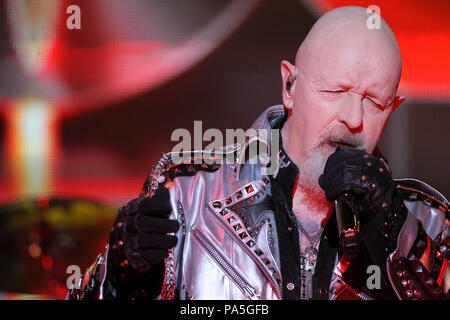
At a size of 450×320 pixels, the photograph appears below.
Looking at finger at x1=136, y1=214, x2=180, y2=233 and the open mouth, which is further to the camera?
the open mouth

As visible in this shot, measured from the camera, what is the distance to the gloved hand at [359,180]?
1.08 metres

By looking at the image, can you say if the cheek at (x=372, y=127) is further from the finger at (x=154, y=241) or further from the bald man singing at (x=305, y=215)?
the finger at (x=154, y=241)

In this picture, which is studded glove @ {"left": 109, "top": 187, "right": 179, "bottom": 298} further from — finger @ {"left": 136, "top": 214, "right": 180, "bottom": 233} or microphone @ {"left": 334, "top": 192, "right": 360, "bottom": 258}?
microphone @ {"left": 334, "top": 192, "right": 360, "bottom": 258}

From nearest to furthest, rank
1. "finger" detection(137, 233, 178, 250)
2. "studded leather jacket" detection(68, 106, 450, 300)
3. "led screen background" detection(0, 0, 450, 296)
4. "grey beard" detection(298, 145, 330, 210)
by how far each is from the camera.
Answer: "finger" detection(137, 233, 178, 250) < "studded leather jacket" detection(68, 106, 450, 300) < "grey beard" detection(298, 145, 330, 210) < "led screen background" detection(0, 0, 450, 296)

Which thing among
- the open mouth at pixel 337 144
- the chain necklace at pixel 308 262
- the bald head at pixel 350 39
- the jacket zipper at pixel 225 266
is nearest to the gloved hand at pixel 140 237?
the jacket zipper at pixel 225 266

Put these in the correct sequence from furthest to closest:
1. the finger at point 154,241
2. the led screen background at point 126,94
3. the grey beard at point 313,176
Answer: the led screen background at point 126,94
the grey beard at point 313,176
the finger at point 154,241

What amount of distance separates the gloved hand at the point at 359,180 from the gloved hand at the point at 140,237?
14.0 inches

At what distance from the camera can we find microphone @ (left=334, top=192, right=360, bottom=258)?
1.04m

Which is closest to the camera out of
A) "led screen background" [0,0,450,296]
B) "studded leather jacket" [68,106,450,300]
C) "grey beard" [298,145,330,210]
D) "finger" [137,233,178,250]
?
"finger" [137,233,178,250]

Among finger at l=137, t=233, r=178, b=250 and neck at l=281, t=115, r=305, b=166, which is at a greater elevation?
neck at l=281, t=115, r=305, b=166

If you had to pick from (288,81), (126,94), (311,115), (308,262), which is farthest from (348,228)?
(126,94)

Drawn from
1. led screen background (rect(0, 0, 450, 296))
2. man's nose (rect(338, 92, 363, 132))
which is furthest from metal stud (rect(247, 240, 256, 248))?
led screen background (rect(0, 0, 450, 296))

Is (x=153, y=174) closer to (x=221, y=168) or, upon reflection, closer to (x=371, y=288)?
(x=221, y=168)

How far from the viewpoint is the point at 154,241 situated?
3.43ft
